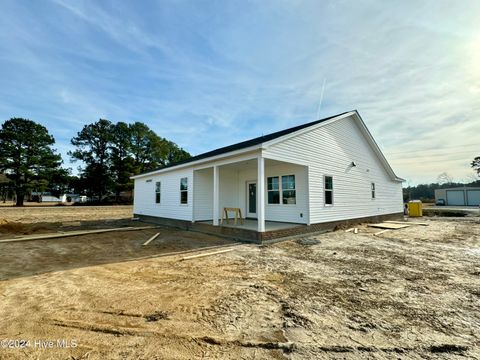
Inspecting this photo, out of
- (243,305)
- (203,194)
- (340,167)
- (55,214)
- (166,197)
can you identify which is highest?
(340,167)

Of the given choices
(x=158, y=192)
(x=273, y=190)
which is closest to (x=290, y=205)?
(x=273, y=190)

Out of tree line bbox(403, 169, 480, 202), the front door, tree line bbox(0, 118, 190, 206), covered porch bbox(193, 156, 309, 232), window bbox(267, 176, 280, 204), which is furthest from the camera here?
tree line bbox(403, 169, 480, 202)

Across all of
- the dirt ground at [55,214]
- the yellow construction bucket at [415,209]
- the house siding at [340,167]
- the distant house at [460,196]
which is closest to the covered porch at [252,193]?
the house siding at [340,167]

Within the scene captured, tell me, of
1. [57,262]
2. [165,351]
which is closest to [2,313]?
[165,351]

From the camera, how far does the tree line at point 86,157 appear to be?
80.1 ft

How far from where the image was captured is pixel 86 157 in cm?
3191

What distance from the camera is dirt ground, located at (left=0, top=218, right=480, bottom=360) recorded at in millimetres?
2189

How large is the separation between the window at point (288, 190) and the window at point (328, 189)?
4.62ft

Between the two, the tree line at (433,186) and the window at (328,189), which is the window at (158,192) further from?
the tree line at (433,186)

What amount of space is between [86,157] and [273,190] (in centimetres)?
→ 3135

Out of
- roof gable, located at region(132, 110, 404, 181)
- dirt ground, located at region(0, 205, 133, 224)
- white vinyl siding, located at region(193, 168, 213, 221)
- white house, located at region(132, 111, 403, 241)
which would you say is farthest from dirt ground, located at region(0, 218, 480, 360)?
dirt ground, located at region(0, 205, 133, 224)

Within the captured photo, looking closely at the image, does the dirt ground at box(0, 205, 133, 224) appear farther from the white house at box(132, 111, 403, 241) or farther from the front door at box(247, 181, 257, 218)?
the front door at box(247, 181, 257, 218)

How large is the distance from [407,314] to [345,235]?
651 cm

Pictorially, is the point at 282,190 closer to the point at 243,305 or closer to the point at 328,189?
the point at 328,189
